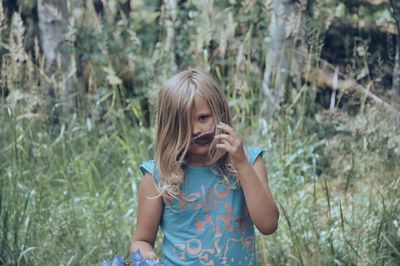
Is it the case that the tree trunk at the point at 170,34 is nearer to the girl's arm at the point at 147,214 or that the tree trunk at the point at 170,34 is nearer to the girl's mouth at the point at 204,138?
the girl's arm at the point at 147,214

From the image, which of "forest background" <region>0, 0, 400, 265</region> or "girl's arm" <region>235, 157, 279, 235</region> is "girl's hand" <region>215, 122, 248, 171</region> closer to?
"girl's arm" <region>235, 157, 279, 235</region>

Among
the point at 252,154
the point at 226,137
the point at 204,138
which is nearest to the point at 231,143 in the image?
the point at 226,137

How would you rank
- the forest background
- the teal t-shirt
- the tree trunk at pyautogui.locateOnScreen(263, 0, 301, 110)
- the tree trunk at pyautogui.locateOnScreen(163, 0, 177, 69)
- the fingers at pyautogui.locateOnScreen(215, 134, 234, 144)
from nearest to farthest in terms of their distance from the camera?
1. the fingers at pyautogui.locateOnScreen(215, 134, 234, 144)
2. the teal t-shirt
3. the forest background
4. the tree trunk at pyautogui.locateOnScreen(263, 0, 301, 110)
5. the tree trunk at pyautogui.locateOnScreen(163, 0, 177, 69)

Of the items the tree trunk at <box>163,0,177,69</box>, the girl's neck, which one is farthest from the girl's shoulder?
the tree trunk at <box>163,0,177,69</box>

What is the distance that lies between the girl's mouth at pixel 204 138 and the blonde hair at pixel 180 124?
17mm

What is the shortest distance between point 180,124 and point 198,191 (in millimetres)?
245

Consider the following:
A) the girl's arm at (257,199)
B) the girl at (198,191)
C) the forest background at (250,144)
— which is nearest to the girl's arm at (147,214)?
the girl at (198,191)

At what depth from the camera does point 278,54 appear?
6332 mm

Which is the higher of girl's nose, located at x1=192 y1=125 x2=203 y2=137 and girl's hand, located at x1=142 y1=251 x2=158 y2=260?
girl's nose, located at x1=192 y1=125 x2=203 y2=137

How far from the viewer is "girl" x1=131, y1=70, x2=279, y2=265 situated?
9.31 feet

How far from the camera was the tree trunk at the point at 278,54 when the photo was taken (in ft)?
19.3

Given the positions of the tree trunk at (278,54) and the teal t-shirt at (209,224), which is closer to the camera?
the teal t-shirt at (209,224)

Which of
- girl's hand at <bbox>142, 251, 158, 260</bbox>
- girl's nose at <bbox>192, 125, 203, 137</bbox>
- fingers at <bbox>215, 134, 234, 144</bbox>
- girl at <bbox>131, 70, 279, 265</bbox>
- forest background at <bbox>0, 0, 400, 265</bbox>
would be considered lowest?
forest background at <bbox>0, 0, 400, 265</bbox>

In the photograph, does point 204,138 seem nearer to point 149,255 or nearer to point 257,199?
point 257,199
